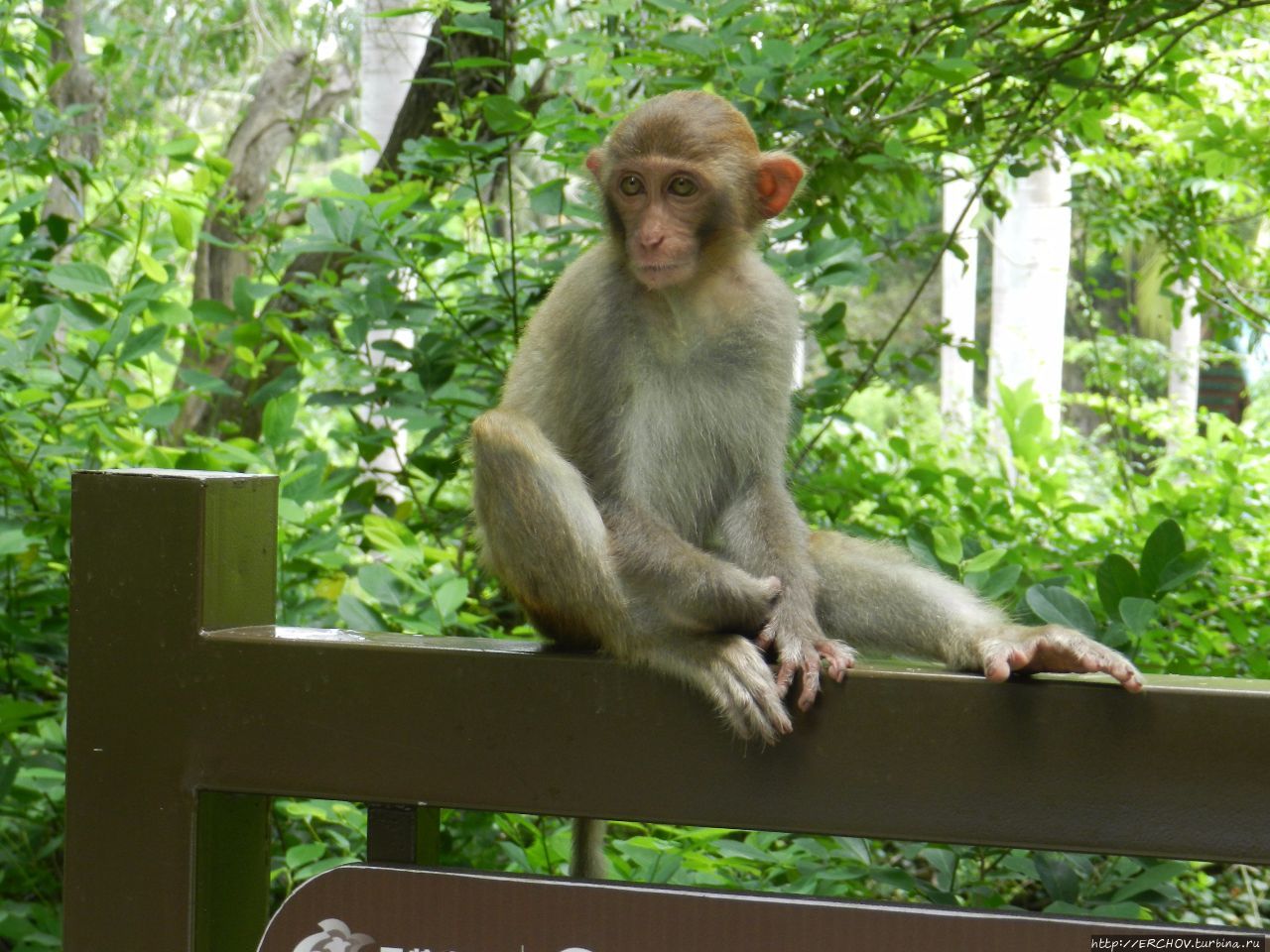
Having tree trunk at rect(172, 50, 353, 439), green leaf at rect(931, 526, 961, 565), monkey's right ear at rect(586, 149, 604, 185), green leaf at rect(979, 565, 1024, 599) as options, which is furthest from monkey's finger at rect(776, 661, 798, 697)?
tree trunk at rect(172, 50, 353, 439)

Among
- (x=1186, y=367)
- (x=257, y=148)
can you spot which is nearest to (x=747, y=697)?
(x=257, y=148)

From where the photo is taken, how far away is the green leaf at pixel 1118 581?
221cm

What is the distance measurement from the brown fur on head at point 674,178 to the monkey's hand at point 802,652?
761mm

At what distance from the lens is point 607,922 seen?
155 centimetres

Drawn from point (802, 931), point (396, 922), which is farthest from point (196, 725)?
point (802, 931)

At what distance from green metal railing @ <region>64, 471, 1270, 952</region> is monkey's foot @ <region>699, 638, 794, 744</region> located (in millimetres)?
23

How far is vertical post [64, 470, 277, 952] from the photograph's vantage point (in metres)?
1.68

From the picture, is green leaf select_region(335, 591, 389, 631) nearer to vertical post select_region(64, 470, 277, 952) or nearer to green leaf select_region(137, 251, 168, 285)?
vertical post select_region(64, 470, 277, 952)

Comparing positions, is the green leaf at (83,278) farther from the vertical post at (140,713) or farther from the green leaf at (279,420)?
the vertical post at (140,713)

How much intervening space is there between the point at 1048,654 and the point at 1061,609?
0.77 ft

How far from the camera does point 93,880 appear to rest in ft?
5.57

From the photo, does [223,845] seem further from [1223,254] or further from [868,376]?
[1223,254]

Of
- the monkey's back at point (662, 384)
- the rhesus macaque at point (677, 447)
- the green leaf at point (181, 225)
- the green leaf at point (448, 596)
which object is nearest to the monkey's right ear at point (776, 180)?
the rhesus macaque at point (677, 447)

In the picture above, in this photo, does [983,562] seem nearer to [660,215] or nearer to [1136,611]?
[1136,611]
